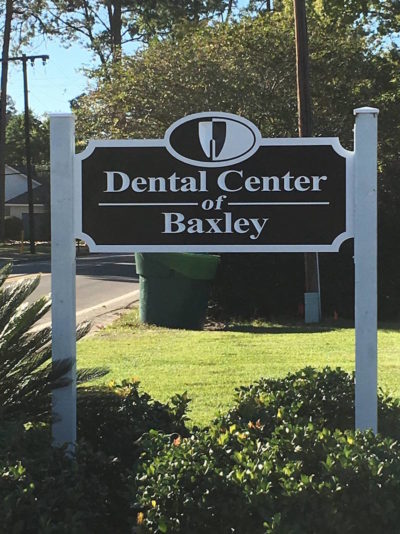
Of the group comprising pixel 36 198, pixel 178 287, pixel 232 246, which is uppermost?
pixel 36 198

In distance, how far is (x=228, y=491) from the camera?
8.92 ft

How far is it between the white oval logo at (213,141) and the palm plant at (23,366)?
1.11 meters

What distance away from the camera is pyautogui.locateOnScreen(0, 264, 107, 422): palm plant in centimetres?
359

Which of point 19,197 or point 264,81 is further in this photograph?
point 19,197

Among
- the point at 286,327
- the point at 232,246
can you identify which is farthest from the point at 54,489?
the point at 286,327

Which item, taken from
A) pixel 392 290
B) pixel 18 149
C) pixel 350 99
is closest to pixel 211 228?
pixel 392 290

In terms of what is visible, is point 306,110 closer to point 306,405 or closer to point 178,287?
point 178,287

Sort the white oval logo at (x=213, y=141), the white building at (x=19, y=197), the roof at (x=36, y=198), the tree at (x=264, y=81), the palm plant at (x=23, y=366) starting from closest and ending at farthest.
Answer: the palm plant at (x=23, y=366), the white oval logo at (x=213, y=141), the tree at (x=264, y=81), the white building at (x=19, y=197), the roof at (x=36, y=198)

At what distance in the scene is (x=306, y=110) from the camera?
40.8 ft

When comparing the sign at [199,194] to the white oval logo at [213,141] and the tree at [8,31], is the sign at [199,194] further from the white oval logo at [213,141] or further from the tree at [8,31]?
the tree at [8,31]

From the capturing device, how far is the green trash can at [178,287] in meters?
11.5

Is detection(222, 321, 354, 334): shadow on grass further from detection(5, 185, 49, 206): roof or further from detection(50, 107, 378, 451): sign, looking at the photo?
detection(5, 185, 49, 206): roof

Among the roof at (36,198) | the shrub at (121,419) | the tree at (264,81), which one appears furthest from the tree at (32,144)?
the shrub at (121,419)

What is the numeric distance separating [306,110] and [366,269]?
363 inches
